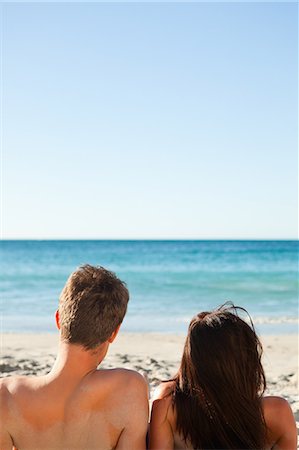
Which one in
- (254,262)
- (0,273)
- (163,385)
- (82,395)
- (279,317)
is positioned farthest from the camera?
(254,262)

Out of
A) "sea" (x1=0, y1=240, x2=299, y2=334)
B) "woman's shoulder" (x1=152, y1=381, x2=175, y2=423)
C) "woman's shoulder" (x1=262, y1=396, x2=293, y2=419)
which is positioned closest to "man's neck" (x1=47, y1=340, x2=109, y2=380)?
"woman's shoulder" (x1=152, y1=381, x2=175, y2=423)

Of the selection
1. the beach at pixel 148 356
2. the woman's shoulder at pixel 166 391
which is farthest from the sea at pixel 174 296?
the woman's shoulder at pixel 166 391

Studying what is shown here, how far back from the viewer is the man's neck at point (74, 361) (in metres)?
2.42

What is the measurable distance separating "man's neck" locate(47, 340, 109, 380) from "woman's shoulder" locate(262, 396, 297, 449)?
0.76 m

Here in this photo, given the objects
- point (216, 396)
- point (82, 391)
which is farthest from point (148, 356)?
point (82, 391)

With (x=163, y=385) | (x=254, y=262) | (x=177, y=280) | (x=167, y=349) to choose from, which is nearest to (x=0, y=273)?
(x=177, y=280)

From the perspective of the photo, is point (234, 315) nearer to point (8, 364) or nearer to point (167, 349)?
point (8, 364)

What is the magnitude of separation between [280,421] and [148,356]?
5213 mm

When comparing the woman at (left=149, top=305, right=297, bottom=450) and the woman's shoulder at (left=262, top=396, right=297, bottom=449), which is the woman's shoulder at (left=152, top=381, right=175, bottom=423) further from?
the woman's shoulder at (left=262, top=396, right=297, bottom=449)

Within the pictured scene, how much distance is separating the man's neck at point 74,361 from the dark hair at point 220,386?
394 millimetres

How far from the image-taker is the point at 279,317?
1231cm

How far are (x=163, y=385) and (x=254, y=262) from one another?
32607 mm

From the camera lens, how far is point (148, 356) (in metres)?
7.79

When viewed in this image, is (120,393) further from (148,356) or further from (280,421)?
(148,356)
